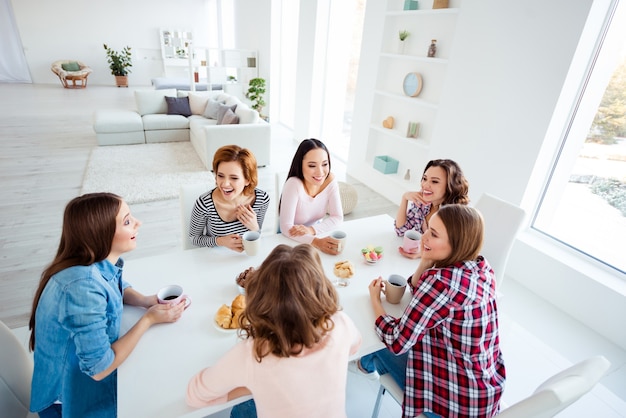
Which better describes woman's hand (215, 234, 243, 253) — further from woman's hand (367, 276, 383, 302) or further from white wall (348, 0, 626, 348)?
white wall (348, 0, 626, 348)

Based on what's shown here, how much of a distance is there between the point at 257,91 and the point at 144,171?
3169 millimetres

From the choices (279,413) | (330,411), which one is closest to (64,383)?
(279,413)

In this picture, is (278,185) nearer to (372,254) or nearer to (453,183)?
(372,254)

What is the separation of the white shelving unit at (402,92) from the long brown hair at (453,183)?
1.73m

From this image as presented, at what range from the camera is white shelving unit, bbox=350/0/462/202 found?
3262mm

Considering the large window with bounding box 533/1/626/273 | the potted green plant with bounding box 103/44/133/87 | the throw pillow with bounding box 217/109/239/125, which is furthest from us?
the potted green plant with bounding box 103/44/133/87

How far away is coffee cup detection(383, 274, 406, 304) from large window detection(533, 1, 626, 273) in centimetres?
195

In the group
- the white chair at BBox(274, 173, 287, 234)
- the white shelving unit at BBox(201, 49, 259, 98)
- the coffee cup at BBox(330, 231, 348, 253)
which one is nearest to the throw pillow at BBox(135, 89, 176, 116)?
the white shelving unit at BBox(201, 49, 259, 98)

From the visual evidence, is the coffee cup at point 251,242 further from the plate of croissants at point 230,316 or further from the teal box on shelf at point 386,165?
the teal box on shelf at point 386,165

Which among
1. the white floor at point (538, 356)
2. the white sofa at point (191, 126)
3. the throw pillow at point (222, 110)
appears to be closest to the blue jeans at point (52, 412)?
the white floor at point (538, 356)

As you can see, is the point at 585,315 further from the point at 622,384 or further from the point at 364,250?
the point at 364,250

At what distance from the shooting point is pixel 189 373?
962mm

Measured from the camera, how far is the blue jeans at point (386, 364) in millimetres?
1300

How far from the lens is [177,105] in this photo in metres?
5.54
